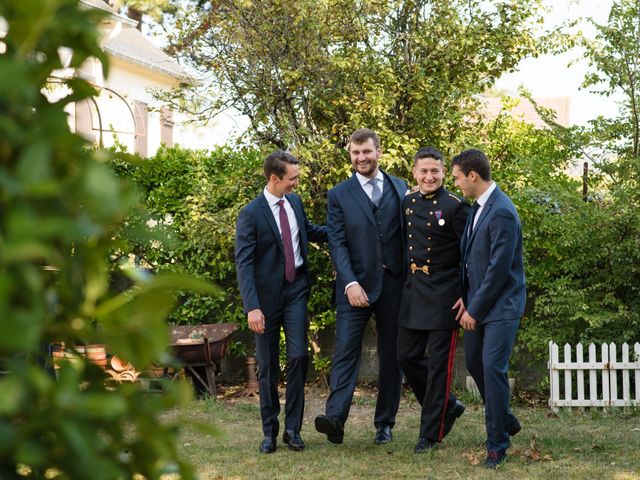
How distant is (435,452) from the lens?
5789 millimetres

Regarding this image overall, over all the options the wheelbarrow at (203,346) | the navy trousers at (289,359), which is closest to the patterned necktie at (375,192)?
the navy trousers at (289,359)

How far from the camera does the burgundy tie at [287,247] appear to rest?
241 inches

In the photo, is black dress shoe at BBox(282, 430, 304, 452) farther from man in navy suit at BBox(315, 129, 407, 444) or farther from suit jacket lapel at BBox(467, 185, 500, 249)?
suit jacket lapel at BBox(467, 185, 500, 249)

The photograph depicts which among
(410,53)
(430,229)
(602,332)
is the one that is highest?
(410,53)

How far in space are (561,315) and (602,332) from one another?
368 mm

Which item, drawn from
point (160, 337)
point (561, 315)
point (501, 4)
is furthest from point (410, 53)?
point (160, 337)

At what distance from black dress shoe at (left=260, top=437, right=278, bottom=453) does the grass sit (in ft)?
0.22

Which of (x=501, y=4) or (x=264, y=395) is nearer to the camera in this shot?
(x=264, y=395)

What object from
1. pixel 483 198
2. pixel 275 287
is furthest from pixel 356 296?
pixel 483 198

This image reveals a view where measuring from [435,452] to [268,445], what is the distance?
1105 mm

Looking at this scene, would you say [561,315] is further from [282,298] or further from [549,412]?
[282,298]

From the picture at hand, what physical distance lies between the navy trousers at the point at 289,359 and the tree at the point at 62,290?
4.67 meters

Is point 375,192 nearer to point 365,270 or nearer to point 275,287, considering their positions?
point 365,270

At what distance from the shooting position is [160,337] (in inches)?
46.9
